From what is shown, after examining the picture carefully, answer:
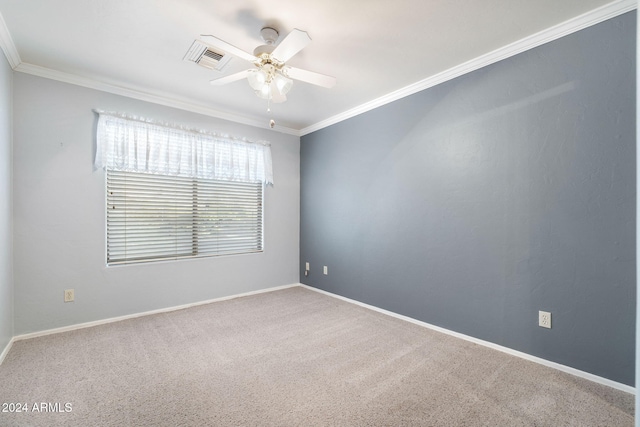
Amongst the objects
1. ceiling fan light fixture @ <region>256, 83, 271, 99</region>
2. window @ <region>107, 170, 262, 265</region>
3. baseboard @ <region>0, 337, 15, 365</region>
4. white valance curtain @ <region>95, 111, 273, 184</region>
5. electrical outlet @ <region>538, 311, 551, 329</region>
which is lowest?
baseboard @ <region>0, 337, 15, 365</region>

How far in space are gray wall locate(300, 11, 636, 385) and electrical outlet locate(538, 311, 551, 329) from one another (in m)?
0.03

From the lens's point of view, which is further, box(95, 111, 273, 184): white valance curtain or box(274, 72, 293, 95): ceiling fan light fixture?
box(95, 111, 273, 184): white valance curtain

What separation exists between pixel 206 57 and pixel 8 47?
152cm

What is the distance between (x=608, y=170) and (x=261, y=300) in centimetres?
361

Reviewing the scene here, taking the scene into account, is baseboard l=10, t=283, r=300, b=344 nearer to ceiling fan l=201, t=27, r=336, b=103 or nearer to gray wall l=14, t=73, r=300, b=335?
gray wall l=14, t=73, r=300, b=335

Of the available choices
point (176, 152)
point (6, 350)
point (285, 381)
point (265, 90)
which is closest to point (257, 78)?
point (265, 90)

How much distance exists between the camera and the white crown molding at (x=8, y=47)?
6.91 ft

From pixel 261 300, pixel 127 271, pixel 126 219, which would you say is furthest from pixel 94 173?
pixel 261 300

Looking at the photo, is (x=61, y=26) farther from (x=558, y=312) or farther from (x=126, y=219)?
(x=558, y=312)

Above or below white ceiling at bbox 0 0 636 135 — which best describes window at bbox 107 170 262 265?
below

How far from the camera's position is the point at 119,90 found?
307 cm

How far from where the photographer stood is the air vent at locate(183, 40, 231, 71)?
2.36m

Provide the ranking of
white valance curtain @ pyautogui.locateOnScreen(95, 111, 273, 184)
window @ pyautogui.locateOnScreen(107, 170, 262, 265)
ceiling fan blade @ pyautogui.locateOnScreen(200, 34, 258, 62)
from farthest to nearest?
1. window @ pyautogui.locateOnScreen(107, 170, 262, 265)
2. white valance curtain @ pyautogui.locateOnScreen(95, 111, 273, 184)
3. ceiling fan blade @ pyautogui.locateOnScreen(200, 34, 258, 62)

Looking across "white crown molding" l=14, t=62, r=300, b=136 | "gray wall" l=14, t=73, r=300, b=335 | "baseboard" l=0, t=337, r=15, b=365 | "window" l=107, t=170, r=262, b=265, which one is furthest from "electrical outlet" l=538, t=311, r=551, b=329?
"baseboard" l=0, t=337, r=15, b=365
